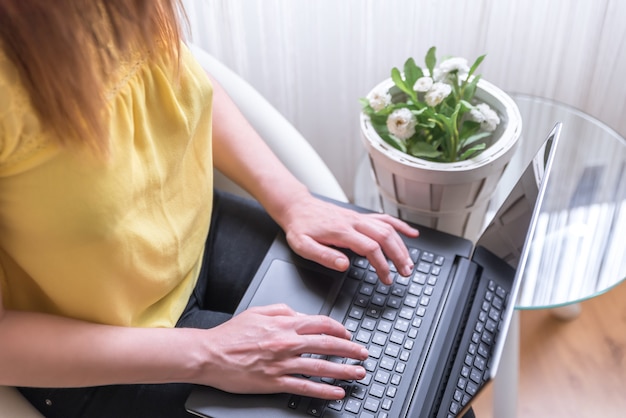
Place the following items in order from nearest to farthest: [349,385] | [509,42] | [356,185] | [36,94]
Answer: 1. [36,94]
2. [349,385]
3. [356,185]
4. [509,42]

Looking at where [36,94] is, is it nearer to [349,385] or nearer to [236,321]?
[236,321]

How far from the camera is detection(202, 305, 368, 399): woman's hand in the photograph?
814 mm

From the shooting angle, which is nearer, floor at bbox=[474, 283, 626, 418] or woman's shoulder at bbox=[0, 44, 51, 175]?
woman's shoulder at bbox=[0, 44, 51, 175]

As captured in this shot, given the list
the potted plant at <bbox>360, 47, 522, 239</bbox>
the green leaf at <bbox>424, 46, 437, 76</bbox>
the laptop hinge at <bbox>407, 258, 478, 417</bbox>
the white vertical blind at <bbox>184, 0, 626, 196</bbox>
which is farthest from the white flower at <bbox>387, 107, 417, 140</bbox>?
the white vertical blind at <bbox>184, 0, 626, 196</bbox>

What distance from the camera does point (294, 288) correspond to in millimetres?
946

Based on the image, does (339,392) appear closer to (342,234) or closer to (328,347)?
(328,347)

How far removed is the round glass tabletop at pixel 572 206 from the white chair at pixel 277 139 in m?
0.17

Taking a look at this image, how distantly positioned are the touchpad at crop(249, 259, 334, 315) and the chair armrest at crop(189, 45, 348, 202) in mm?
180

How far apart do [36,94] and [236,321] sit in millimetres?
344

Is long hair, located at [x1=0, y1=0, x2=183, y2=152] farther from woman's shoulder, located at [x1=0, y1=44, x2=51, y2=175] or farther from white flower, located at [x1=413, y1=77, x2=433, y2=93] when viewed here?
white flower, located at [x1=413, y1=77, x2=433, y2=93]

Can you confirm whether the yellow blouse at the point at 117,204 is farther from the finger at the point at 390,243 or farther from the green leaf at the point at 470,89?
the green leaf at the point at 470,89

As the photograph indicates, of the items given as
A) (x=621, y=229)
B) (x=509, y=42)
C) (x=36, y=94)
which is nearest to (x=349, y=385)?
(x=36, y=94)

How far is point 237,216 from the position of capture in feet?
3.59

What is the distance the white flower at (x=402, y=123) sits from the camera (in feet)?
3.44
